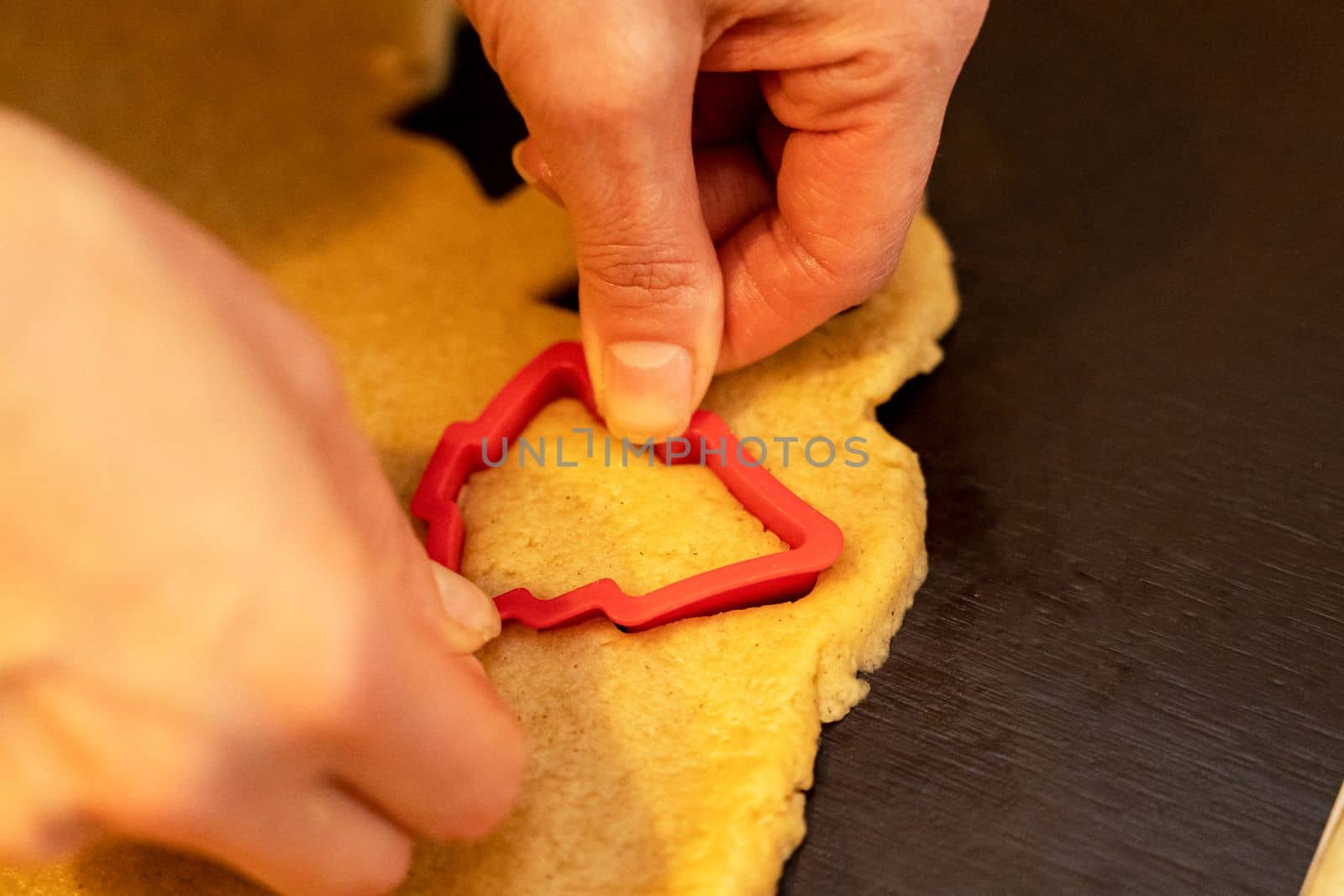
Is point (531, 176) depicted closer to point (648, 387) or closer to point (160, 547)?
point (648, 387)

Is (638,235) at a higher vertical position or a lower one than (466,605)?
higher

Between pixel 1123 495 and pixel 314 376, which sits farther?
pixel 1123 495

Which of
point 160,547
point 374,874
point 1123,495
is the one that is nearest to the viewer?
point 160,547

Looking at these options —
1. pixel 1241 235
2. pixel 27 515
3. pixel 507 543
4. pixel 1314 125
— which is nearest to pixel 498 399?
pixel 507 543

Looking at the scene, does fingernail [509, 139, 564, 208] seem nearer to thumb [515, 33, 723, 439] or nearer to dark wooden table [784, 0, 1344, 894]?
thumb [515, 33, 723, 439]

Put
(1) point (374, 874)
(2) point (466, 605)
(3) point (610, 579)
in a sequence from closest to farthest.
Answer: (1) point (374, 874) → (2) point (466, 605) → (3) point (610, 579)

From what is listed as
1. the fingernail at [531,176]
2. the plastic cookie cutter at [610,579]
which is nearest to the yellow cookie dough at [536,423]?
the plastic cookie cutter at [610,579]

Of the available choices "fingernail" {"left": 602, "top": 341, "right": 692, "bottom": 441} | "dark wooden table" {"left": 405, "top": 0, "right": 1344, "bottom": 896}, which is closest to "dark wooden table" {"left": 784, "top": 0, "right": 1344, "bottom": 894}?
"dark wooden table" {"left": 405, "top": 0, "right": 1344, "bottom": 896}

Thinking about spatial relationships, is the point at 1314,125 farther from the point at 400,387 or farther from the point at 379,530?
the point at 379,530

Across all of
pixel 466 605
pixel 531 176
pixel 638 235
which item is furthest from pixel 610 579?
pixel 531 176
